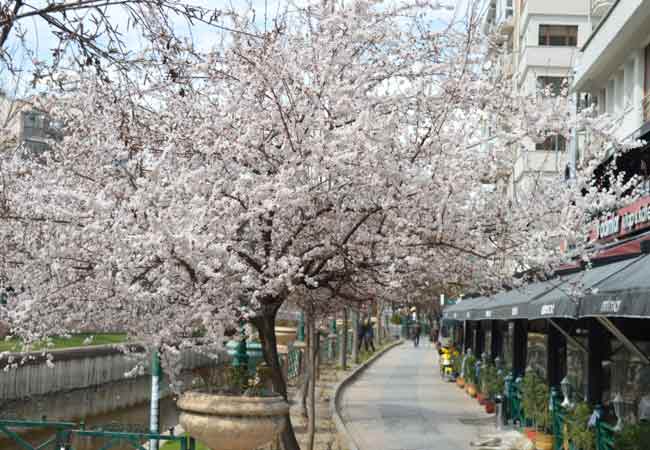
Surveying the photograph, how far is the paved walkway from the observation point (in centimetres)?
1980

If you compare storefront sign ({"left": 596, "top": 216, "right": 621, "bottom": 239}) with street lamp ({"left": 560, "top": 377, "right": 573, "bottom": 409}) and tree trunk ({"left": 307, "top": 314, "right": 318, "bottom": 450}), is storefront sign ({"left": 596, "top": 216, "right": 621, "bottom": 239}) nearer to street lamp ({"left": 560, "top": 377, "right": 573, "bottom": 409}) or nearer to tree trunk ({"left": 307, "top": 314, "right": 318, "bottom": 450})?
street lamp ({"left": 560, "top": 377, "right": 573, "bottom": 409})

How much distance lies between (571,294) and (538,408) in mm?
6579

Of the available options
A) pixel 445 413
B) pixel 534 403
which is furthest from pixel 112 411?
pixel 534 403

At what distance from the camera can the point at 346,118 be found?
10.0 metres

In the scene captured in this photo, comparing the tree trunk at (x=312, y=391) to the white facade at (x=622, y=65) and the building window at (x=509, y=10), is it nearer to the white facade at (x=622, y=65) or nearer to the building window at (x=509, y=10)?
the white facade at (x=622, y=65)

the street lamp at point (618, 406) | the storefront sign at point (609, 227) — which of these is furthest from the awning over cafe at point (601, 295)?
the storefront sign at point (609, 227)

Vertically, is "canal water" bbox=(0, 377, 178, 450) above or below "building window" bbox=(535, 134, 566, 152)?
below

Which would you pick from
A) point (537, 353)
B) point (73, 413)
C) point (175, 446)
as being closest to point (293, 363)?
point (73, 413)

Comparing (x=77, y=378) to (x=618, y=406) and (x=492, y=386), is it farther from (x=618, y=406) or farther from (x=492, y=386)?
(x=618, y=406)

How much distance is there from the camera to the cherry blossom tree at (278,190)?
9.20 metres

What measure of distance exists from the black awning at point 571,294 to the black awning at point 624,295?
13cm

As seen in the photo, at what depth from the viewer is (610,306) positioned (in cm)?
1000

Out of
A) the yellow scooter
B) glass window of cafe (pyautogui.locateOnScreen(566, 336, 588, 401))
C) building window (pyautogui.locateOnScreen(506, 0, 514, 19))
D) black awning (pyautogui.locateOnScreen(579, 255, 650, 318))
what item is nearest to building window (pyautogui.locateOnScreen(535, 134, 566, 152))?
glass window of cafe (pyautogui.locateOnScreen(566, 336, 588, 401))

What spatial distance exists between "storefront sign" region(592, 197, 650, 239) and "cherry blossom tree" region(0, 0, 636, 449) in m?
5.42
